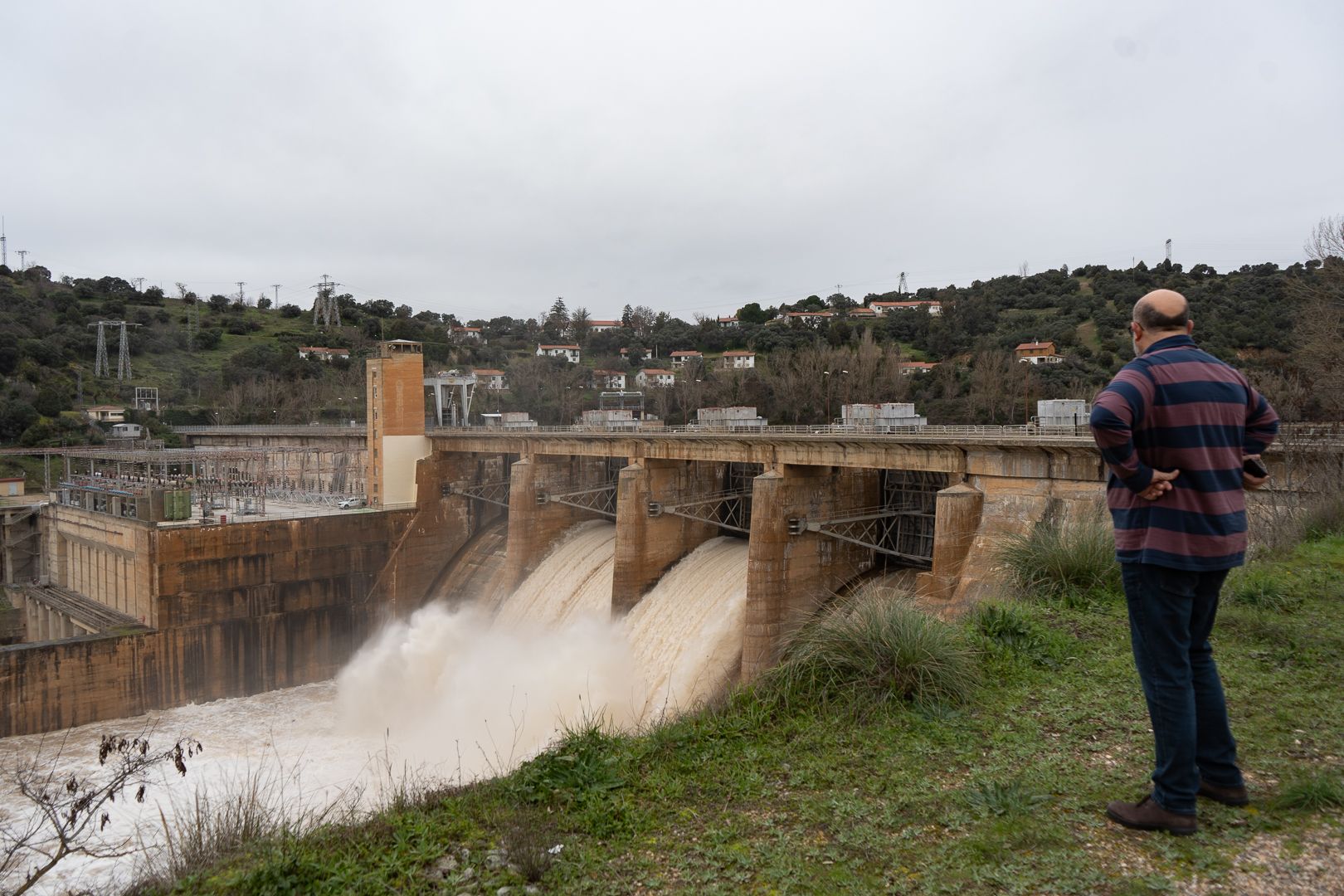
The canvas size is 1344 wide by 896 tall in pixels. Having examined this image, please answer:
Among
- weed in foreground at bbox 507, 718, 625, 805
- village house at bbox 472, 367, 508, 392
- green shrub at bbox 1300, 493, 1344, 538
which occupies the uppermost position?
village house at bbox 472, 367, 508, 392

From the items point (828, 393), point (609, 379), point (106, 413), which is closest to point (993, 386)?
point (828, 393)

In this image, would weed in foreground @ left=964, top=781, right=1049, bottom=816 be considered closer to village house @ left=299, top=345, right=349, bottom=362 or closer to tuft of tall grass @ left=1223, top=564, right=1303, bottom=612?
tuft of tall grass @ left=1223, top=564, right=1303, bottom=612

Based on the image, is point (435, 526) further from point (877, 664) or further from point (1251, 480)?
point (1251, 480)

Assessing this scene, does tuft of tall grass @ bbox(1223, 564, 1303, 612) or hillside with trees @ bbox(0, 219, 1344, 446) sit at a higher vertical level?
hillside with trees @ bbox(0, 219, 1344, 446)

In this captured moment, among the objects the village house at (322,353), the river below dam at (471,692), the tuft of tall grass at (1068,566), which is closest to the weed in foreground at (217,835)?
the tuft of tall grass at (1068,566)

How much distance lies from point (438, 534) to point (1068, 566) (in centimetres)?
3204

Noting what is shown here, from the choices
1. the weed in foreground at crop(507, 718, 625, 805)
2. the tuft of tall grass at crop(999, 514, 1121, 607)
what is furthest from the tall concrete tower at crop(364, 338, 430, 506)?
the weed in foreground at crop(507, 718, 625, 805)

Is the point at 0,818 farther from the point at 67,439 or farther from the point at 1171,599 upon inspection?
the point at 67,439

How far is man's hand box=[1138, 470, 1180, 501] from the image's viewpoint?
3842 mm

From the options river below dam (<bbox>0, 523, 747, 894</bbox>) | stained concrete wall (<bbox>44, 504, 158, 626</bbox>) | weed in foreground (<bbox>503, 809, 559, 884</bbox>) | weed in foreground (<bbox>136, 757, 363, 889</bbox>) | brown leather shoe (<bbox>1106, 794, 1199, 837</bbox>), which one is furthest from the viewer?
stained concrete wall (<bbox>44, 504, 158, 626</bbox>)

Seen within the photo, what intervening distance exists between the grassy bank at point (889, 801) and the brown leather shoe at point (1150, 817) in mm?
67

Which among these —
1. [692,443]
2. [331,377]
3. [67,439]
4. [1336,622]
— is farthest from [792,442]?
[331,377]

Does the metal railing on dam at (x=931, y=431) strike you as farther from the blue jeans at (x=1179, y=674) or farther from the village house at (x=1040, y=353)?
the village house at (x=1040, y=353)

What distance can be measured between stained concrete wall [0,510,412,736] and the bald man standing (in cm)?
3114
